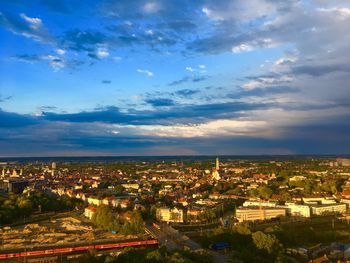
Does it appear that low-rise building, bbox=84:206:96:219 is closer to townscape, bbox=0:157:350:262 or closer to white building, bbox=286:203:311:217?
townscape, bbox=0:157:350:262

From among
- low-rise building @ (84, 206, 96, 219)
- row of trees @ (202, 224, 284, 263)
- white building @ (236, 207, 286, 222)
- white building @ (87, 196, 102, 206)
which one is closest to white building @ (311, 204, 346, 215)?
white building @ (236, 207, 286, 222)

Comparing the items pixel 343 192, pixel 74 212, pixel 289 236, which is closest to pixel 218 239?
pixel 289 236

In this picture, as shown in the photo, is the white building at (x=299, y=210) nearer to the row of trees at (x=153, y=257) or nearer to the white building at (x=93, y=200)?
the white building at (x=93, y=200)

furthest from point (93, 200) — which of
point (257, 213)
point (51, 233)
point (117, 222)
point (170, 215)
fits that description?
point (257, 213)

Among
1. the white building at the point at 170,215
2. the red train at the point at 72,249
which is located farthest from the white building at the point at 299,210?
the red train at the point at 72,249

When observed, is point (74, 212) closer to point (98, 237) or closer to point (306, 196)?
point (98, 237)
